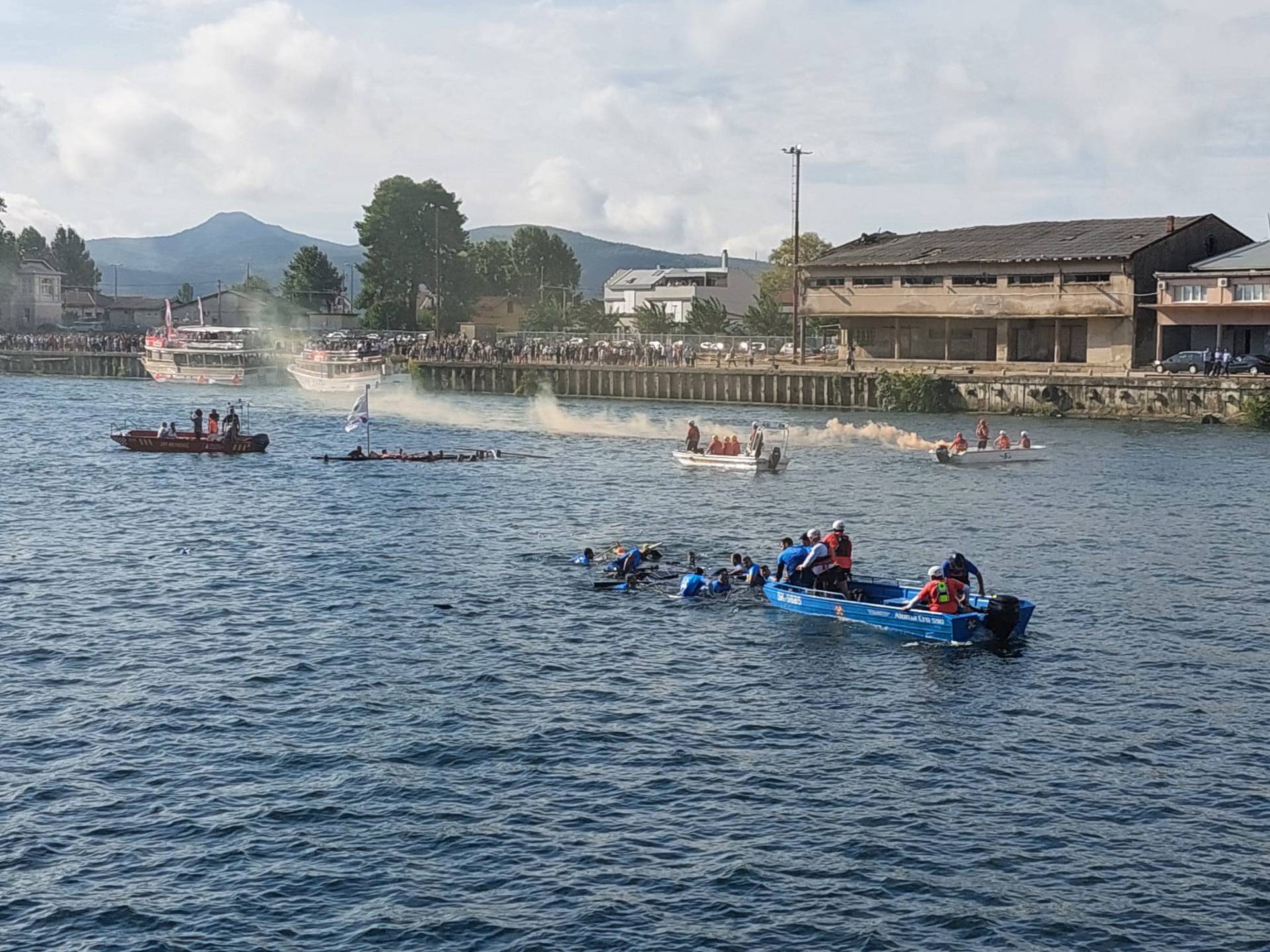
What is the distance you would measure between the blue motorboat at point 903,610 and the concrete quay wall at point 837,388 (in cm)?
6145

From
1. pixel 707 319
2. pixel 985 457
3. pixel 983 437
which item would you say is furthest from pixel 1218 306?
pixel 707 319

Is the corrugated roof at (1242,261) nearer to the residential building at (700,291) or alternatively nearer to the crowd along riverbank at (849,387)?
the crowd along riverbank at (849,387)

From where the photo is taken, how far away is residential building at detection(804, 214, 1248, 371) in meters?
107

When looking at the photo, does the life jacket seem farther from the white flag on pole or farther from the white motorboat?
the white flag on pole

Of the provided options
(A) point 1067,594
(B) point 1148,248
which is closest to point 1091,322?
(B) point 1148,248

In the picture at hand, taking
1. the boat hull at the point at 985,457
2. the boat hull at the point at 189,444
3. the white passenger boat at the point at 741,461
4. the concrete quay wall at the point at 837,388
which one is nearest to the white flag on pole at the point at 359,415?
the boat hull at the point at 189,444

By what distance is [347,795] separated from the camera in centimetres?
2694

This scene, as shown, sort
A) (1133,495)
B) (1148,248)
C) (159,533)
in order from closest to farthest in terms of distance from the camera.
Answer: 1. (159,533)
2. (1133,495)
3. (1148,248)

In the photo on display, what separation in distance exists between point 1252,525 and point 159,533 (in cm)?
4199

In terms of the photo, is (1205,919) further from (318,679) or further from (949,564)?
(318,679)

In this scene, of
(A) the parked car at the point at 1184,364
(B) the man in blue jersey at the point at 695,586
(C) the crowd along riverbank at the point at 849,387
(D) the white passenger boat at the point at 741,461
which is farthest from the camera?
(A) the parked car at the point at 1184,364

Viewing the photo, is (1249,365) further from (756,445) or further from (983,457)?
(756,445)

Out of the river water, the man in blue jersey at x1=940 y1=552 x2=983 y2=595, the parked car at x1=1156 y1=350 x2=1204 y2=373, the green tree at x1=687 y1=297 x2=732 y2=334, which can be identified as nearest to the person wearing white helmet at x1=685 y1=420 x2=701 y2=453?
the river water

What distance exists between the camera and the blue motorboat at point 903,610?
37.2m
